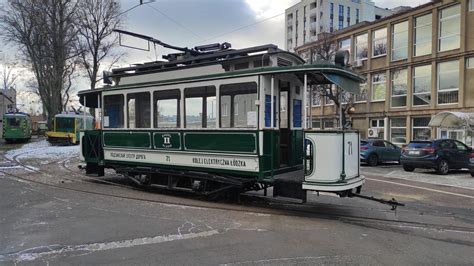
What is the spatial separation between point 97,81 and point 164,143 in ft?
111

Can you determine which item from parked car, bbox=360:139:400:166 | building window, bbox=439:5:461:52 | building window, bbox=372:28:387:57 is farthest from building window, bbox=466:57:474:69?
parked car, bbox=360:139:400:166

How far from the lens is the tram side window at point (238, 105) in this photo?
913 centimetres

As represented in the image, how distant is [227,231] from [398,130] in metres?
27.8

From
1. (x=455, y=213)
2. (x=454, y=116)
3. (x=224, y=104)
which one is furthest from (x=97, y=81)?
(x=455, y=213)

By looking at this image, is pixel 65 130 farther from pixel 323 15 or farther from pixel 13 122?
pixel 323 15

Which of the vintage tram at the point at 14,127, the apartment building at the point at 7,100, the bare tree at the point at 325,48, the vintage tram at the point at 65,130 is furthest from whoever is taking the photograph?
the apartment building at the point at 7,100

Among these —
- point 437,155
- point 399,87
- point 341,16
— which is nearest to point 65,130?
point 399,87

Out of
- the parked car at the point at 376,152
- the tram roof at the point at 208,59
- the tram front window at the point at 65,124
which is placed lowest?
the parked car at the point at 376,152

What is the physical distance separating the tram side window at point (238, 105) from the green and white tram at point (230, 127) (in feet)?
0.07

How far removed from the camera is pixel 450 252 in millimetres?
6121

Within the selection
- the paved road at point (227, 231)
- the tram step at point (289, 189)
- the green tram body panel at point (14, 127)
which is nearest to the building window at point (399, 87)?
the paved road at point (227, 231)

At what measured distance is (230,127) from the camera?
9547mm

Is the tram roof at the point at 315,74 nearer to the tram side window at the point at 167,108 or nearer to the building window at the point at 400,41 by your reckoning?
the tram side window at the point at 167,108

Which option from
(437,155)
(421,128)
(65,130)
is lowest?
(437,155)
